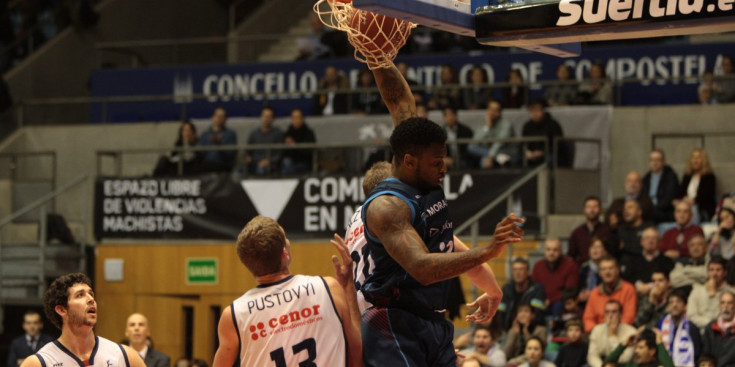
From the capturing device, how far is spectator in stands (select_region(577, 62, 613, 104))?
52.2 feet

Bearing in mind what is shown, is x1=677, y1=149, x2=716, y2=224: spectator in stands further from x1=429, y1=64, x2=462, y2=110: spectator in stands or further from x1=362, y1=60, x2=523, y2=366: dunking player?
x1=362, y1=60, x2=523, y2=366: dunking player

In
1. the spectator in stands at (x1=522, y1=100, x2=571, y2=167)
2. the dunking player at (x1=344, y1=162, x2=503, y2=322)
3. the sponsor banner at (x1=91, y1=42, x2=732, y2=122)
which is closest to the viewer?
the dunking player at (x1=344, y1=162, x2=503, y2=322)

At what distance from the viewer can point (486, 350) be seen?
12414mm

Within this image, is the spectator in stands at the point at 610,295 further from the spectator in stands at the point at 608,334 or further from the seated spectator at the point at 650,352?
the seated spectator at the point at 650,352

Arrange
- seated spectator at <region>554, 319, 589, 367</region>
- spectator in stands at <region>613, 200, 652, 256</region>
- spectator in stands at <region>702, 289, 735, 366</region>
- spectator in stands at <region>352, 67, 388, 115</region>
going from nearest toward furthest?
spectator in stands at <region>702, 289, 735, 366</region>
seated spectator at <region>554, 319, 589, 367</region>
spectator in stands at <region>613, 200, 652, 256</region>
spectator in stands at <region>352, 67, 388, 115</region>

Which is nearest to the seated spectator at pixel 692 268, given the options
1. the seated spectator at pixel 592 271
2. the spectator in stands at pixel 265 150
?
the seated spectator at pixel 592 271

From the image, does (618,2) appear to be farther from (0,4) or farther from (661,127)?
(0,4)

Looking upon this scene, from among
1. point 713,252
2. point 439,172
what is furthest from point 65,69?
point 439,172

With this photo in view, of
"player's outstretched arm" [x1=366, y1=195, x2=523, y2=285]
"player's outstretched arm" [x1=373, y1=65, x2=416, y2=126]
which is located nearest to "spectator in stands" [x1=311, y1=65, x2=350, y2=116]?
"player's outstretched arm" [x1=373, y1=65, x2=416, y2=126]

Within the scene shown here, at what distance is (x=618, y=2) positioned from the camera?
220 inches

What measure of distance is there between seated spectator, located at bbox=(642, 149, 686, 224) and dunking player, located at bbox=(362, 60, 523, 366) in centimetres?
849

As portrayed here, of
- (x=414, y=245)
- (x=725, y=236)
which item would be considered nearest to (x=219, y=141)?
(x=725, y=236)

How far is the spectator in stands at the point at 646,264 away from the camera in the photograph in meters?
12.6

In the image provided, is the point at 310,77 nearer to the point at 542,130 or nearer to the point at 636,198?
the point at 542,130
